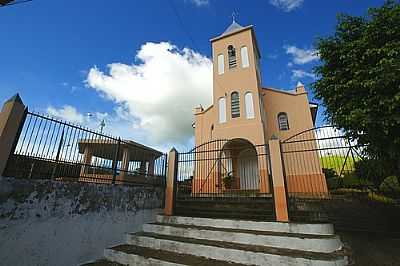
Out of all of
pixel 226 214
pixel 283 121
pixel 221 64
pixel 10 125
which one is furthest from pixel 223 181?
pixel 10 125

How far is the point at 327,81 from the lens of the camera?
5125 millimetres

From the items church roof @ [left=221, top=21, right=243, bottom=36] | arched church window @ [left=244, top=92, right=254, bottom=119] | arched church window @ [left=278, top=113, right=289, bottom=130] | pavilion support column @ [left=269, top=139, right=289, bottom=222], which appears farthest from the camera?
church roof @ [left=221, top=21, right=243, bottom=36]

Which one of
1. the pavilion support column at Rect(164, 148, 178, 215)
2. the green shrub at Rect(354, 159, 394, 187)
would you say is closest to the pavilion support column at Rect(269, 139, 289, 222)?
the green shrub at Rect(354, 159, 394, 187)

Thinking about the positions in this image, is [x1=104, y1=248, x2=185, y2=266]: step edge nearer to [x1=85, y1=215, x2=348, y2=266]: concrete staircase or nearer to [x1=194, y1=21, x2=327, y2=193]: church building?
[x1=85, y1=215, x2=348, y2=266]: concrete staircase

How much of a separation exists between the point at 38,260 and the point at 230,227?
A: 3.87 m

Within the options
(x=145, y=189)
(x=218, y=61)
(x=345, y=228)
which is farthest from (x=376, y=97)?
(x=218, y=61)

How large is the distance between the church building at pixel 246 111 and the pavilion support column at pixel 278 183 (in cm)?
474

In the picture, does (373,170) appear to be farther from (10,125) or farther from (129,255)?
(10,125)

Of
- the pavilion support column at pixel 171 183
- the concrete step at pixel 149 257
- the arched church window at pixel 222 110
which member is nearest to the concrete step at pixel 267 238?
the concrete step at pixel 149 257

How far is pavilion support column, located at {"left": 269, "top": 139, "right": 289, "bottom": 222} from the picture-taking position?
15.6 feet

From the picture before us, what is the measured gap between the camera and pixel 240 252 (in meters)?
3.66

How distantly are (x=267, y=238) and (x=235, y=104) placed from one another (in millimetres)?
8889

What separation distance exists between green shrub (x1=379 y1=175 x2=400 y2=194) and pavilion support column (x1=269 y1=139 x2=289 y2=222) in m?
4.20

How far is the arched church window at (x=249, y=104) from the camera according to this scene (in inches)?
444
